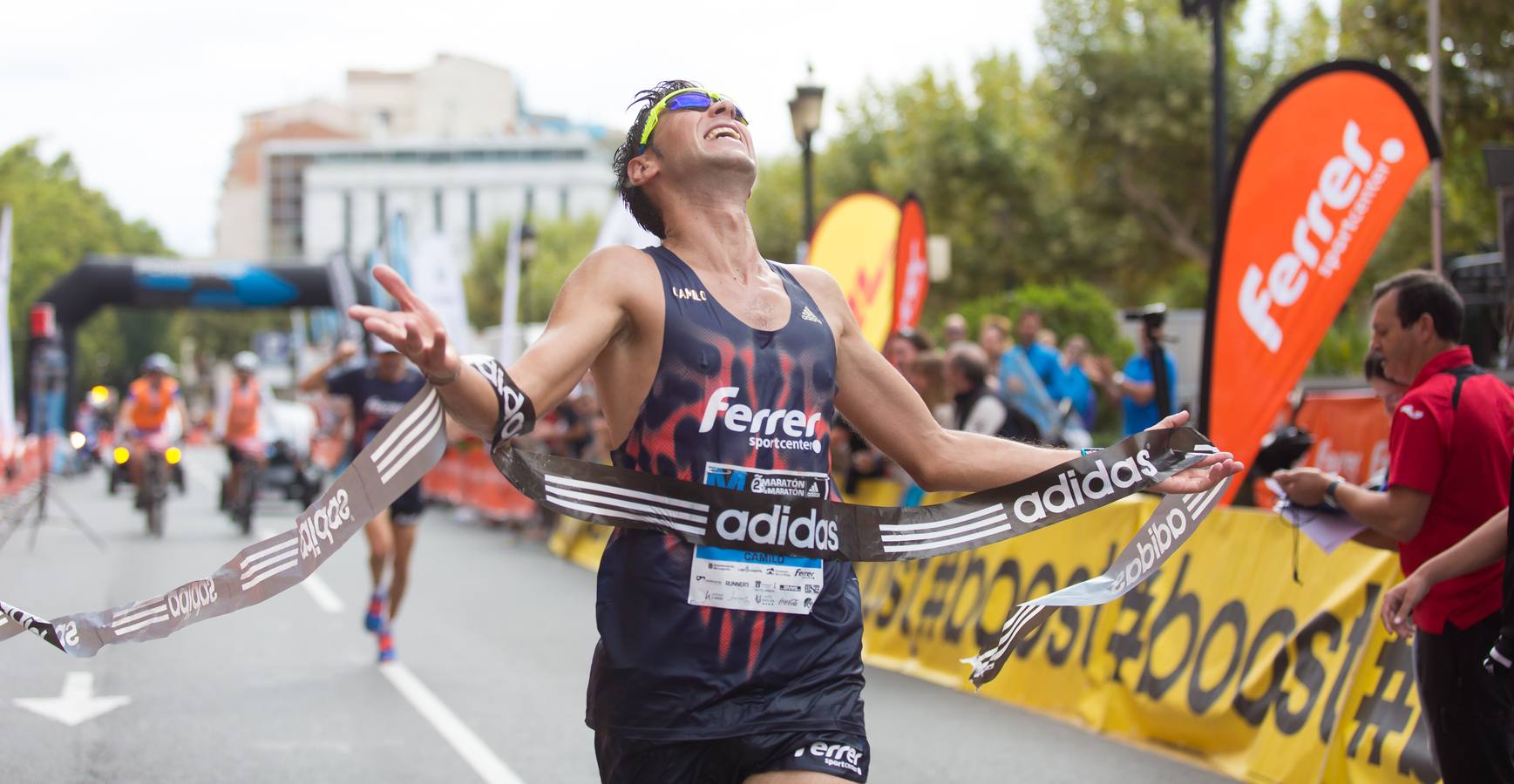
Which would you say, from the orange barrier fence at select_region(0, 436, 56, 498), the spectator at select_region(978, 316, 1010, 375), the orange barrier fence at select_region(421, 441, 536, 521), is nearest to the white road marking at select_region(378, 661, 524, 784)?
the spectator at select_region(978, 316, 1010, 375)

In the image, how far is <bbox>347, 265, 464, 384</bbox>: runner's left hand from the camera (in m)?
2.63

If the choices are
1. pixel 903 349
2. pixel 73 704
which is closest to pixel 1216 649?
pixel 903 349

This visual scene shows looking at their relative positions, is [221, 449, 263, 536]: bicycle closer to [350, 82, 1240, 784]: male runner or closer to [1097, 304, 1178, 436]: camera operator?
[1097, 304, 1178, 436]: camera operator

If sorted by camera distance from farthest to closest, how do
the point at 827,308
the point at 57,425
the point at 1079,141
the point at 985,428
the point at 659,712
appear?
the point at 57,425
the point at 1079,141
the point at 985,428
the point at 827,308
the point at 659,712

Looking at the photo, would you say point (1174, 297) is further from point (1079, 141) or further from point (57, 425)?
point (57, 425)

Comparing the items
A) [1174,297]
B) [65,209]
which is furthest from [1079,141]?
[65,209]

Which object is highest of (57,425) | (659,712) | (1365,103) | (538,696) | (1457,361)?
(1365,103)

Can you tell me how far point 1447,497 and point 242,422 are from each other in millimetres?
18845

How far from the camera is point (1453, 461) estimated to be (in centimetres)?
466

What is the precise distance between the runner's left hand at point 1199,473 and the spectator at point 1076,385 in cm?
977

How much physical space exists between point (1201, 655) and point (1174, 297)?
123ft

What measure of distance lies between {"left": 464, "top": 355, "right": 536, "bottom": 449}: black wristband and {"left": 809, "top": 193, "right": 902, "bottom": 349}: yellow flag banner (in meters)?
11.4

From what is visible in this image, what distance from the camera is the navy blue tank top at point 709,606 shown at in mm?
3207

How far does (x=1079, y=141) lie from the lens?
30312 mm
